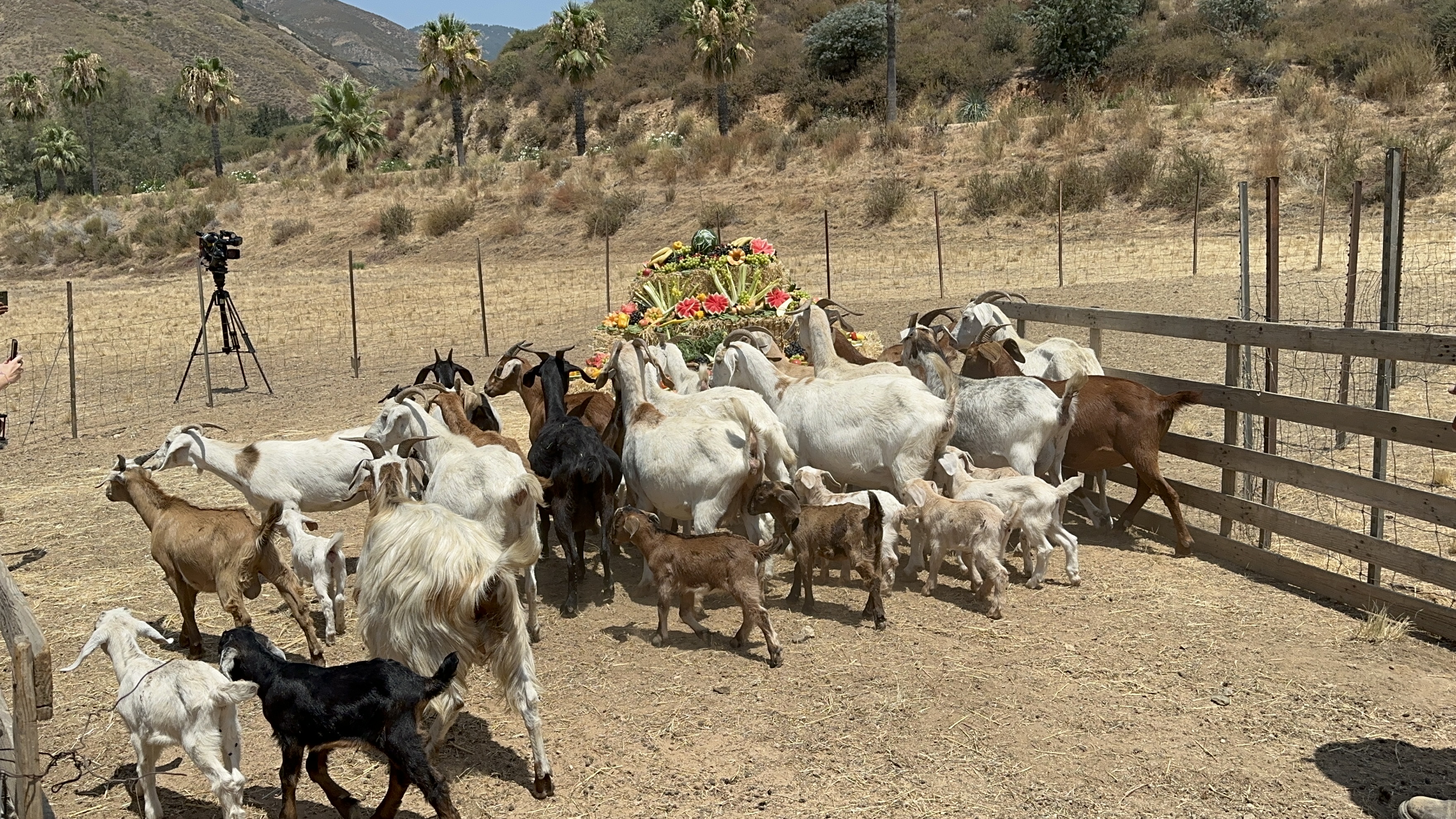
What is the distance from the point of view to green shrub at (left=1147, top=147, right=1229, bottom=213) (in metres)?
24.0

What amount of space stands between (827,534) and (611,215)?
25105 millimetres

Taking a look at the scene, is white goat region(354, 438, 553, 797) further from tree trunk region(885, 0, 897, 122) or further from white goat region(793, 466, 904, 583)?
tree trunk region(885, 0, 897, 122)

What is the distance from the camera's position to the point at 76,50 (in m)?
57.6

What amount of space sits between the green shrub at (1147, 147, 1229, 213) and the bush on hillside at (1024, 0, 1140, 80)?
13309mm

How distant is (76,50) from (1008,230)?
5354 centimetres

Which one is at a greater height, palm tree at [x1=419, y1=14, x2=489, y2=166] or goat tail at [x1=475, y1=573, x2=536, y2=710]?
palm tree at [x1=419, y1=14, x2=489, y2=166]

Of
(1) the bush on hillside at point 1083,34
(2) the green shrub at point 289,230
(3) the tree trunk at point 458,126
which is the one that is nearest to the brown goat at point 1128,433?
(2) the green shrub at point 289,230

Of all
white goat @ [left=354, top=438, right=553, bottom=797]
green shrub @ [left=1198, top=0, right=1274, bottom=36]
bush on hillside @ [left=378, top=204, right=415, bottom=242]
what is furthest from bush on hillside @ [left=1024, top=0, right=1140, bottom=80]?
white goat @ [left=354, top=438, right=553, bottom=797]

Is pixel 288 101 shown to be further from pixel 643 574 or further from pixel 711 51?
pixel 643 574

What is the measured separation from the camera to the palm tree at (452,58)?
45219 millimetres

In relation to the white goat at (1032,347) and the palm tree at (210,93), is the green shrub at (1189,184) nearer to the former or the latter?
the white goat at (1032,347)

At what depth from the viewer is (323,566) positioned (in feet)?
21.7

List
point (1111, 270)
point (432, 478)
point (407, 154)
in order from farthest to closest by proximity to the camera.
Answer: point (407, 154) → point (1111, 270) → point (432, 478)

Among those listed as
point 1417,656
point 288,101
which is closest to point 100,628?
point 1417,656
